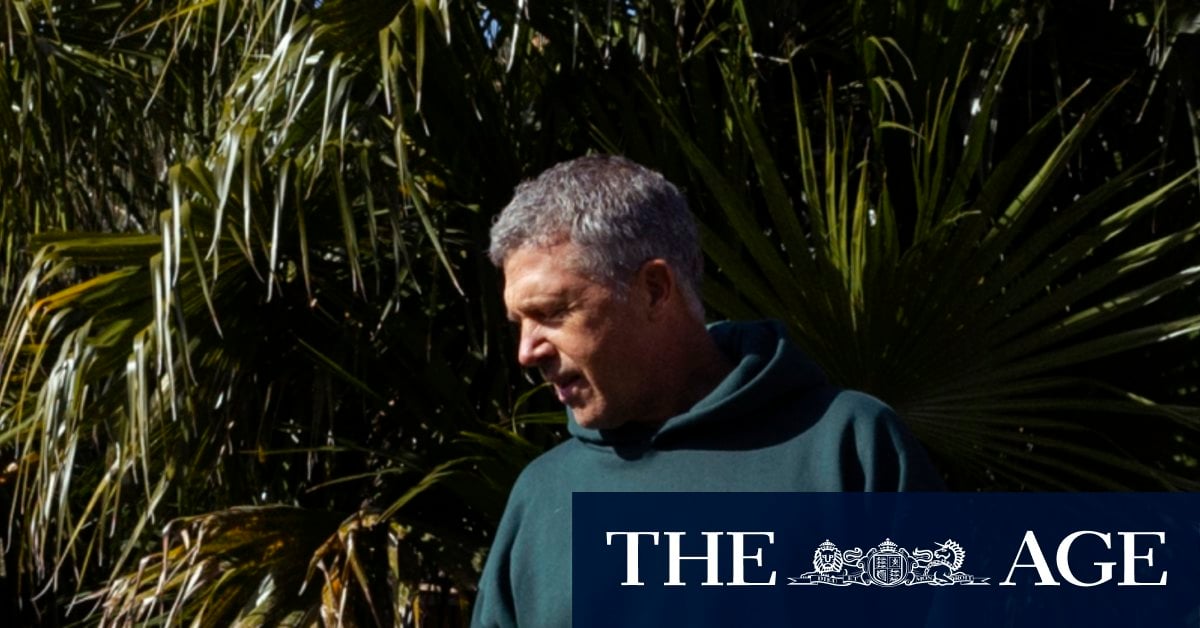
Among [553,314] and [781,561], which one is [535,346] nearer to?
[553,314]

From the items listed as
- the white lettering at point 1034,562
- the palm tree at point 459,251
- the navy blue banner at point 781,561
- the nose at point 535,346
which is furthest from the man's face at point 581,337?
the palm tree at point 459,251

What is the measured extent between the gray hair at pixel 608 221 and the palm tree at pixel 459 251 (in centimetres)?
130

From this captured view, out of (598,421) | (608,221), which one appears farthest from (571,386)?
(608,221)

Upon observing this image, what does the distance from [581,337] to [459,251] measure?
224 centimetres

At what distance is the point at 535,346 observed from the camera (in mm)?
2146

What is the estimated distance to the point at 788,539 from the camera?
2057 millimetres

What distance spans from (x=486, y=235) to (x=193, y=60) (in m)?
1.13

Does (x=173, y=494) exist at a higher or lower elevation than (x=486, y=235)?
lower

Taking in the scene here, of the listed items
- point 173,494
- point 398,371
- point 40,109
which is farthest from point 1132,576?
point 40,109

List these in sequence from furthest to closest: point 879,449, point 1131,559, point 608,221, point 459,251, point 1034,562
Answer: point 459,251 < point 1131,559 < point 1034,562 < point 608,221 < point 879,449

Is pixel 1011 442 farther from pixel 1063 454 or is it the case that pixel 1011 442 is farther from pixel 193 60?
pixel 193 60

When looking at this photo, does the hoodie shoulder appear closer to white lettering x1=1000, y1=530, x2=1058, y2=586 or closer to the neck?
the neck

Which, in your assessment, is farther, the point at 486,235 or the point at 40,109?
the point at 40,109

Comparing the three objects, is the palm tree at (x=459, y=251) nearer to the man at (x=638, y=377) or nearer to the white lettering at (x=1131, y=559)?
the white lettering at (x=1131, y=559)
